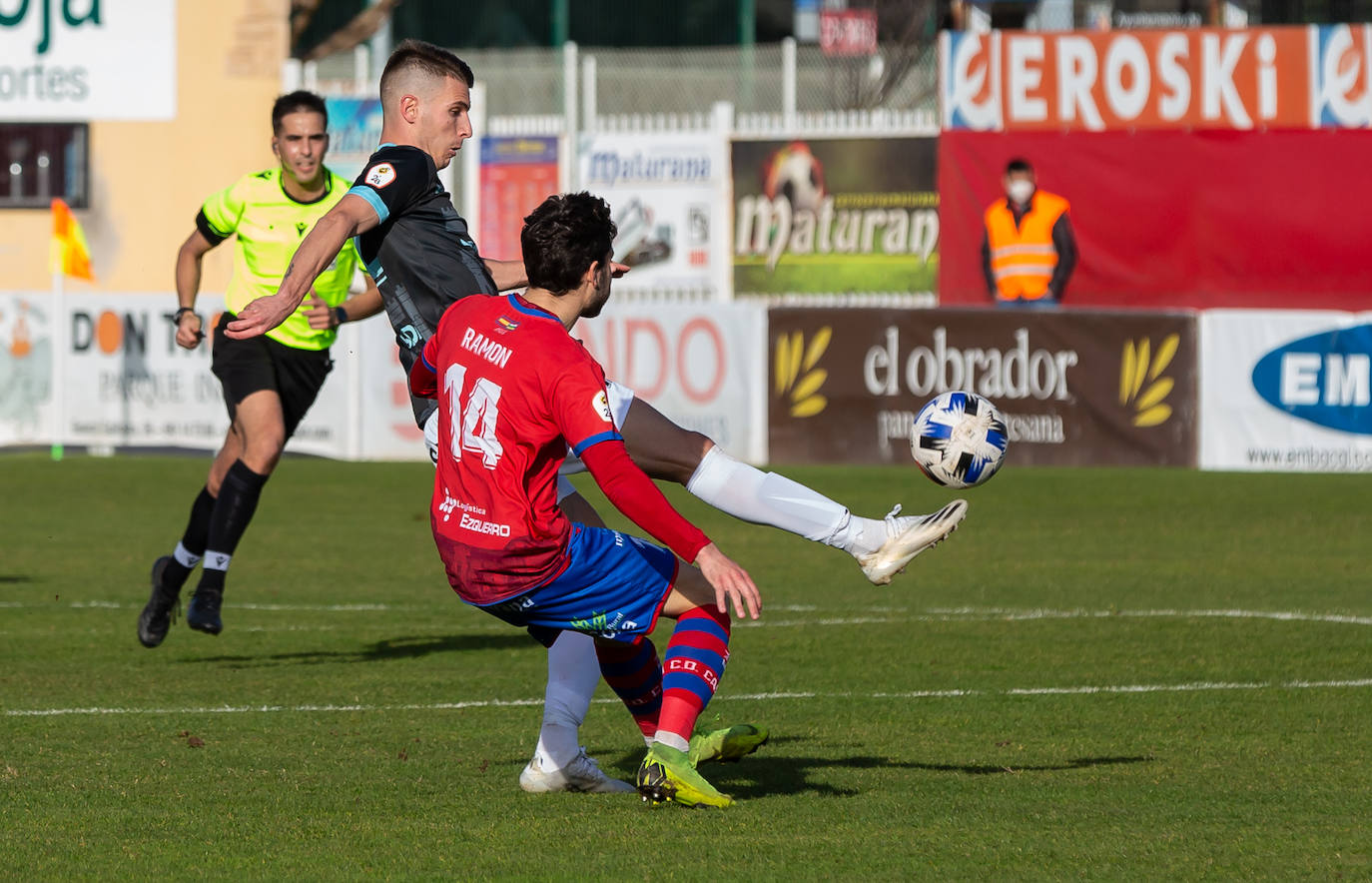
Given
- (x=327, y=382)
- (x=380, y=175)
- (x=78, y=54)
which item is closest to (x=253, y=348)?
(x=380, y=175)

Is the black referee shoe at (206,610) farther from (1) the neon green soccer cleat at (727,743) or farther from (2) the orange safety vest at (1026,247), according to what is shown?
(2) the orange safety vest at (1026,247)

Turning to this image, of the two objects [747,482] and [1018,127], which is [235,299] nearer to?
[747,482]

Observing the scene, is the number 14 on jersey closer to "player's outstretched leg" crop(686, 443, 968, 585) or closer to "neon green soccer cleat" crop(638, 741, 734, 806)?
"player's outstretched leg" crop(686, 443, 968, 585)

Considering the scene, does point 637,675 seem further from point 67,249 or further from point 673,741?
point 67,249

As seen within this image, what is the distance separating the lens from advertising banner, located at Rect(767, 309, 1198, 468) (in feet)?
60.2

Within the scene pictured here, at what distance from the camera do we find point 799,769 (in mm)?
6660

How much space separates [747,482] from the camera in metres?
6.21

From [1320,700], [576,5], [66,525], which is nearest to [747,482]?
[1320,700]

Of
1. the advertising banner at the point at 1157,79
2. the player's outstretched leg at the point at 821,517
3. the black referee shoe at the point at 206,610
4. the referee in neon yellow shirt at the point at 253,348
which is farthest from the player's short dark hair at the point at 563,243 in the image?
the advertising banner at the point at 1157,79

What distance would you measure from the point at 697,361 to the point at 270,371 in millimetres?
10413

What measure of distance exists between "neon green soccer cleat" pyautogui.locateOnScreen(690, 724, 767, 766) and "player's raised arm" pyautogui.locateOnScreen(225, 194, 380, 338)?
174cm

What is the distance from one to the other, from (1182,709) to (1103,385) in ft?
35.7

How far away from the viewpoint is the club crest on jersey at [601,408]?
5531 mm

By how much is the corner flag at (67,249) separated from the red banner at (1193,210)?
9547 mm
